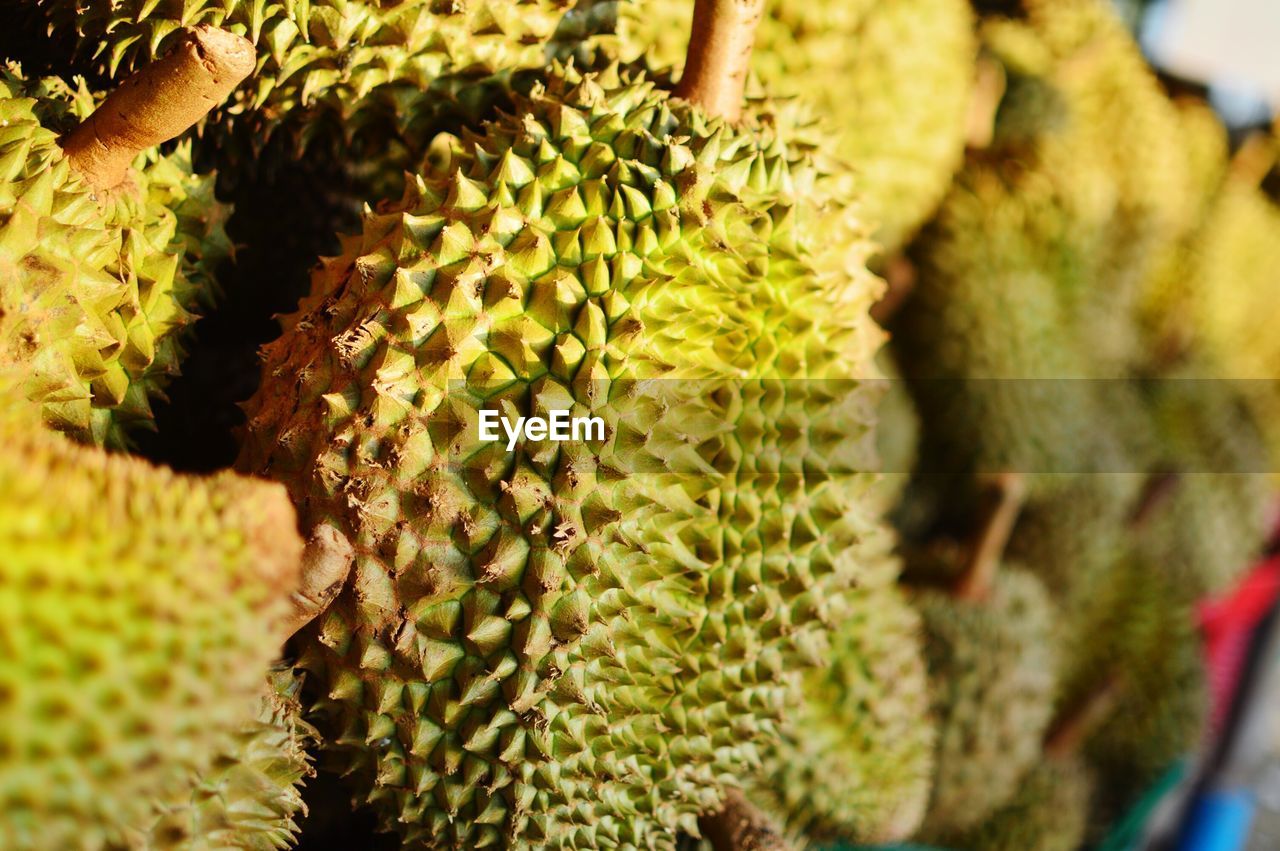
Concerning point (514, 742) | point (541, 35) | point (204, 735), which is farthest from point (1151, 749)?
point (204, 735)

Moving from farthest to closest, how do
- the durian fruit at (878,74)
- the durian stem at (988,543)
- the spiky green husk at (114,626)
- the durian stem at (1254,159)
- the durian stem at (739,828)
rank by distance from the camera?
the durian stem at (1254,159)
the durian stem at (988,543)
the durian fruit at (878,74)
the durian stem at (739,828)
the spiky green husk at (114,626)

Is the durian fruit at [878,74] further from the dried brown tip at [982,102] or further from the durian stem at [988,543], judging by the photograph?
the durian stem at [988,543]

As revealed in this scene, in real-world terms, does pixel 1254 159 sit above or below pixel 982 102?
below

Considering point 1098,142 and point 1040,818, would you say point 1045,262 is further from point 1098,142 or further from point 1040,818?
point 1040,818

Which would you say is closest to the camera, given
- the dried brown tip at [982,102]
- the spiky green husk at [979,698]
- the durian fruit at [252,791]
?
the durian fruit at [252,791]

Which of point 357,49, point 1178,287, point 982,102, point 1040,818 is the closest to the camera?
point 357,49

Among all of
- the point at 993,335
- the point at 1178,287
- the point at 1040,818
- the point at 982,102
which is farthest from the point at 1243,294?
the point at 1040,818

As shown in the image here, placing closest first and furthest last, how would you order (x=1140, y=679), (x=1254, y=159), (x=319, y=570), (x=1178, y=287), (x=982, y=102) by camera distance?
(x=319, y=570)
(x=982, y=102)
(x=1140, y=679)
(x=1178, y=287)
(x=1254, y=159)

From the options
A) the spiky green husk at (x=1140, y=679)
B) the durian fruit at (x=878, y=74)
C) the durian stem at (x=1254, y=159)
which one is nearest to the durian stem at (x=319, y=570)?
the durian fruit at (x=878, y=74)
